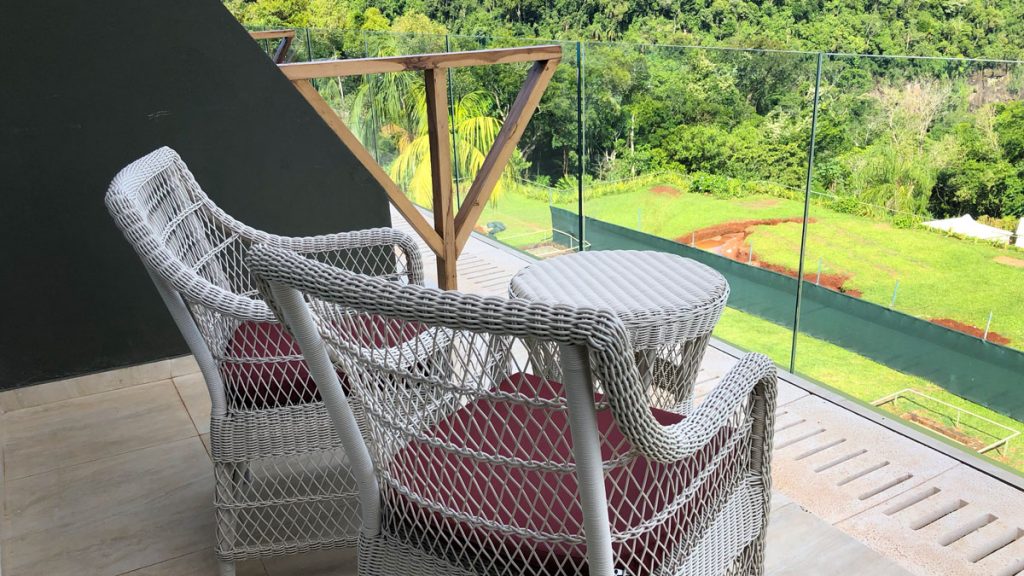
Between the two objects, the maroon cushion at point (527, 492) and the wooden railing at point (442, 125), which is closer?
the maroon cushion at point (527, 492)

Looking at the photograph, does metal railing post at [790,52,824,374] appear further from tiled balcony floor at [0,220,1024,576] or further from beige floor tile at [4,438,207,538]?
beige floor tile at [4,438,207,538]

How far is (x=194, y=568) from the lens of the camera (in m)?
1.68

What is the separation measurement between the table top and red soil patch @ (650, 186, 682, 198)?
122 inches

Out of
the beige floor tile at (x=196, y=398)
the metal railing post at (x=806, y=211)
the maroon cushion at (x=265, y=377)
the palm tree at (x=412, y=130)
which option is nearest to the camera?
the maroon cushion at (x=265, y=377)

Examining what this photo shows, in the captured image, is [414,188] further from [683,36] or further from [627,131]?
[683,36]

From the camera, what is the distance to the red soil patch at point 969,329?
4.22 m

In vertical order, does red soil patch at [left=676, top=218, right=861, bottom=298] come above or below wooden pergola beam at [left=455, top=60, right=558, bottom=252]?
below

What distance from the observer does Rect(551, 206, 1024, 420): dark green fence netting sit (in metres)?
3.80

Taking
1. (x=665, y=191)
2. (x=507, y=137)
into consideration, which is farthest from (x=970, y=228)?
(x=507, y=137)

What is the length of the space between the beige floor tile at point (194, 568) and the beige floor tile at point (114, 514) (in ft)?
0.07

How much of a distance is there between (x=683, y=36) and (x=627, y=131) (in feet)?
55.1

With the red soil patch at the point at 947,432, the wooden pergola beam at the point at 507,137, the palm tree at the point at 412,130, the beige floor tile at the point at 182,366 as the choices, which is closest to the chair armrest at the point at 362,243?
the beige floor tile at the point at 182,366

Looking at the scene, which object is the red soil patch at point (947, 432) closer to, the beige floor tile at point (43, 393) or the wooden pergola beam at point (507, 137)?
the wooden pergola beam at point (507, 137)

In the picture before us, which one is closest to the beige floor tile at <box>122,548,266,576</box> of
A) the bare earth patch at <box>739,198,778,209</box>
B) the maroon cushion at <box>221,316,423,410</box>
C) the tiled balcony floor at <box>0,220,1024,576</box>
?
the tiled balcony floor at <box>0,220,1024,576</box>
